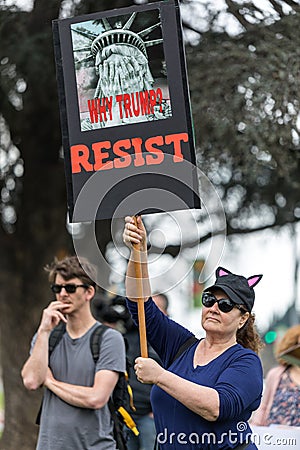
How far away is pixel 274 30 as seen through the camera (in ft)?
22.0

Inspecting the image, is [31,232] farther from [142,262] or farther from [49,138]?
[142,262]

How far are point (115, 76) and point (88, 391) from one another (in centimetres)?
168

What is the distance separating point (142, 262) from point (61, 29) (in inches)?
45.3

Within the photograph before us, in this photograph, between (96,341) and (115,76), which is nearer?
(115,76)

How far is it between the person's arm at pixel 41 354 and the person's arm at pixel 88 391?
7cm

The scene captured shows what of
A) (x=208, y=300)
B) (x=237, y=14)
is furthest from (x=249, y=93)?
(x=208, y=300)

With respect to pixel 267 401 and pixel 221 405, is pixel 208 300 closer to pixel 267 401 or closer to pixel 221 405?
pixel 221 405

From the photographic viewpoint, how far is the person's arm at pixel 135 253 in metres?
3.81

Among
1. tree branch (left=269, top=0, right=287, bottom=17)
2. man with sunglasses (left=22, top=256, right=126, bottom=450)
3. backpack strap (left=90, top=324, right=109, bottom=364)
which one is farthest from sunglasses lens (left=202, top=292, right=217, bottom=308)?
tree branch (left=269, top=0, right=287, bottom=17)

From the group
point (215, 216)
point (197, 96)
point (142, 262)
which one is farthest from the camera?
point (215, 216)

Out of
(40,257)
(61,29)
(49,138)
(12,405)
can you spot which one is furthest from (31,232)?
(61,29)

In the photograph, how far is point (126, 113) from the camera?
402cm

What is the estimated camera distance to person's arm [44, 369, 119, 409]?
15.3 ft

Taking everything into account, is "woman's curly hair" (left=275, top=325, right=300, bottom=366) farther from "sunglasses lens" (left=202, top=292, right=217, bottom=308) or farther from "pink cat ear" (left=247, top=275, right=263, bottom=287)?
"sunglasses lens" (left=202, top=292, right=217, bottom=308)
